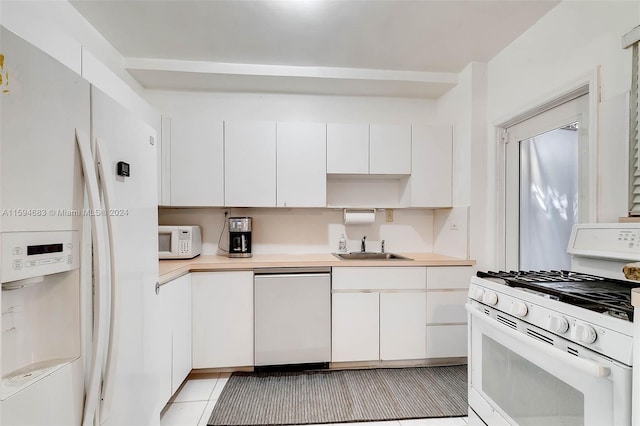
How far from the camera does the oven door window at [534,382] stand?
2.81ft

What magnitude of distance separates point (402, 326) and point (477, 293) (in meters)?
0.98

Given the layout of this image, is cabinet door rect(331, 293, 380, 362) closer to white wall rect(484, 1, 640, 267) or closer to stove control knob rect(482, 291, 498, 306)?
stove control knob rect(482, 291, 498, 306)

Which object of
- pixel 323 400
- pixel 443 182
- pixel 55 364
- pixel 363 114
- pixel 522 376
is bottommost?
pixel 323 400

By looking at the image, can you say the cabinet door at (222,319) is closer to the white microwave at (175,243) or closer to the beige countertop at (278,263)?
the beige countertop at (278,263)

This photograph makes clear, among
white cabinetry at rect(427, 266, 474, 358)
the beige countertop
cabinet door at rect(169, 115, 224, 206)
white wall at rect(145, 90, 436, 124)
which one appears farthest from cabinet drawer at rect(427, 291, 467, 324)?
cabinet door at rect(169, 115, 224, 206)

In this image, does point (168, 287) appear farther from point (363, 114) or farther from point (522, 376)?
point (363, 114)

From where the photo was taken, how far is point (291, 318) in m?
2.14

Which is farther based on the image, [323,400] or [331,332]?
[331,332]

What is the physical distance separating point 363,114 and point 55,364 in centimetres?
274

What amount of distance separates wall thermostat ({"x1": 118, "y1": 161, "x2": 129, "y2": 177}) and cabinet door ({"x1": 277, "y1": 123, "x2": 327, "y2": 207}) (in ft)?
4.73

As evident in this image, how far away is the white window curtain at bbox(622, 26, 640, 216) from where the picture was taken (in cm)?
125

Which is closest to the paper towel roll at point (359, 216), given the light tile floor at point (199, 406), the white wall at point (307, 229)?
the white wall at point (307, 229)

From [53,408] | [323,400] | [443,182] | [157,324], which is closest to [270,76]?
[443,182]

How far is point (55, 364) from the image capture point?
73 centimetres
